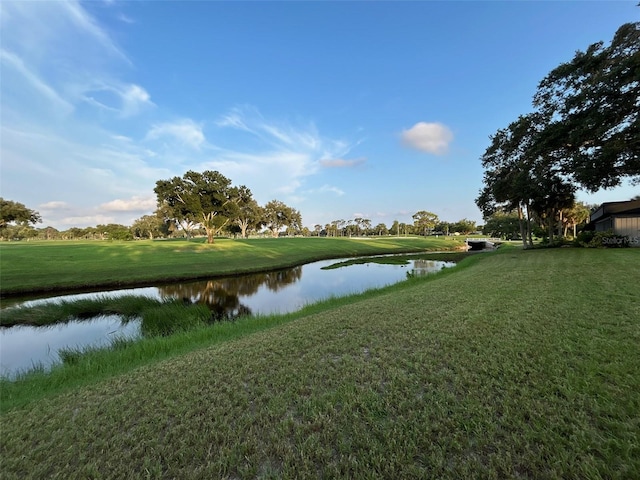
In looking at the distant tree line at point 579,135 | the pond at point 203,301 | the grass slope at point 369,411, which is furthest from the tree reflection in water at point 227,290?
the distant tree line at point 579,135

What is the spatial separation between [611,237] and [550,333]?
2329cm

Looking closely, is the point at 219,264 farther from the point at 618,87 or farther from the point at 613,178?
the point at 613,178

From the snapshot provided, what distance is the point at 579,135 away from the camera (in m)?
15.6

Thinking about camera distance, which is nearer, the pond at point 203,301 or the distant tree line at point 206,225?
the pond at point 203,301

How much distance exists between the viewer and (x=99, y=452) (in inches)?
97.6

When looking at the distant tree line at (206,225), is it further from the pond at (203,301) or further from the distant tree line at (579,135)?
the distant tree line at (579,135)

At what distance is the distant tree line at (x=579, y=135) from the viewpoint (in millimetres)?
14266

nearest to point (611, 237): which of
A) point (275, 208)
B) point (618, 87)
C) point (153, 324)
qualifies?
point (618, 87)

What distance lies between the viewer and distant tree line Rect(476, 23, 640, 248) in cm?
1427

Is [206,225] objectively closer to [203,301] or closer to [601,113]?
[203,301]

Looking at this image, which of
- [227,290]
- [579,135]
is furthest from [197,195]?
[579,135]

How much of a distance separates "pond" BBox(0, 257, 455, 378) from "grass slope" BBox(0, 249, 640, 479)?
4891 mm

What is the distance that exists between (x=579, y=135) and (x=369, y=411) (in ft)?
67.7

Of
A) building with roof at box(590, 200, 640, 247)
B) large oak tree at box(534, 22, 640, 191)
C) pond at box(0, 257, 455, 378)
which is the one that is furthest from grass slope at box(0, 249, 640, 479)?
building with roof at box(590, 200, 640, 247)
